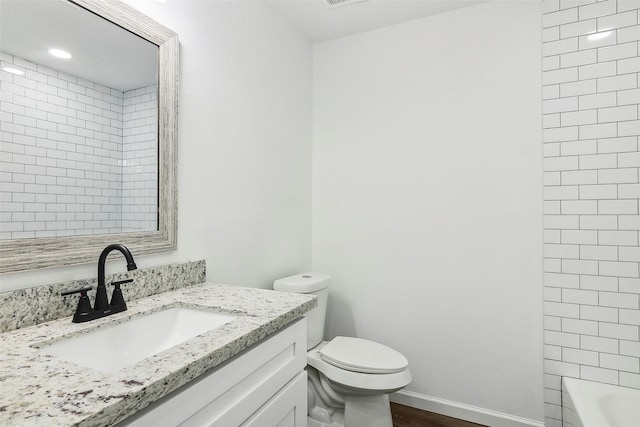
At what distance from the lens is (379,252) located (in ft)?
7.42

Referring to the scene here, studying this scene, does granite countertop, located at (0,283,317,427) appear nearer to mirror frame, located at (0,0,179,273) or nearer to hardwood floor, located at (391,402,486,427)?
mirror frame, located at (0,0,179,273)

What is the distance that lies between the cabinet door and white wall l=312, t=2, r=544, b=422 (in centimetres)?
115

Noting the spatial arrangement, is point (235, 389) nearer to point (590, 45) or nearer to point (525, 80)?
point (525, 80)

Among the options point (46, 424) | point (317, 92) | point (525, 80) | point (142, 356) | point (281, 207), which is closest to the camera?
point (46, 424)

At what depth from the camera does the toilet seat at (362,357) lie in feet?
5.41

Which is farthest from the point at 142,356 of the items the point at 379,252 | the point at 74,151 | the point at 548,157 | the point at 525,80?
the point at 525,80

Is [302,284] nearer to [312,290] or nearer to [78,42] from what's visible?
[312,290]

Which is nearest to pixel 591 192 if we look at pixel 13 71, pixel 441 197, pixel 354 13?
pixel 441 197

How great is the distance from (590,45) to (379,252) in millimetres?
1578

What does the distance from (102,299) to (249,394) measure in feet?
1.72

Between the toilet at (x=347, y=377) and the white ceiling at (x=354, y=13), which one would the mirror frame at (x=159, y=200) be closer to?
the toilet at (x=347, y=377)

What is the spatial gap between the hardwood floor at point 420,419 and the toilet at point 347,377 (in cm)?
36

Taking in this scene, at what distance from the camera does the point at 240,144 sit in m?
1.79

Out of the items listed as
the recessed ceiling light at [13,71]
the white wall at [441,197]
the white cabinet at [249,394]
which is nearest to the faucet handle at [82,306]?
the white cabinet at [249,394]
